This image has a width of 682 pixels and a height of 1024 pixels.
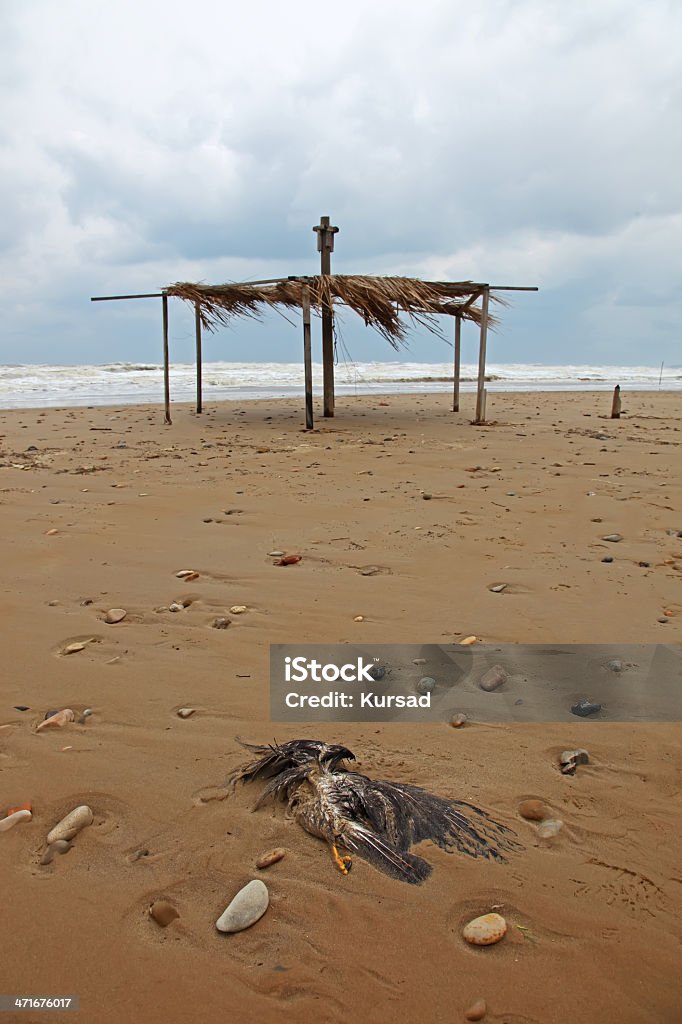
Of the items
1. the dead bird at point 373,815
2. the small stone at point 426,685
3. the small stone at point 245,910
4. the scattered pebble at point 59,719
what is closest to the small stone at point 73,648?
the scattered pebble at point 59,719

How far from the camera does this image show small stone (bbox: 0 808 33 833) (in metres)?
1.92

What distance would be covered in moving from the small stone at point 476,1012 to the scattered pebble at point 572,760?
869 mm

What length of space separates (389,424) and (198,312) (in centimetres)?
423

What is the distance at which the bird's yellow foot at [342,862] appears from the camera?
1.75m

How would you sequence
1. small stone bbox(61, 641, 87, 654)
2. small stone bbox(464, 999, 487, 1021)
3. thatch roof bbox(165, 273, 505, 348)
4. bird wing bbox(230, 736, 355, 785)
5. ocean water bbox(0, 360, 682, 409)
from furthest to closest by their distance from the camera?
ocean water bbox(0, 360, 682, 409) < thatch roof bbox(165, 273, 505, 348) < small stone bbox(61, 641, 87, 654) < bird wing bbox(230, 736, 355, 785) < small stone bbox(464, 999, 487, 1021)

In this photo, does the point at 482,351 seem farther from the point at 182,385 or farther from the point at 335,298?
the point at 182,385

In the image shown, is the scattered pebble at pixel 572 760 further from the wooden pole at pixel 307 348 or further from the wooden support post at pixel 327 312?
the wooden support post at pixel 327 312

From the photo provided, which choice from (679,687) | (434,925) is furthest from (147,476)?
(434,925)

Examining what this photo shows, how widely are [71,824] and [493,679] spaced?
1569mm

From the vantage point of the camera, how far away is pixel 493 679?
107 inches

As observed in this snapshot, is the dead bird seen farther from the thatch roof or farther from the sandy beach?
the thatch roof

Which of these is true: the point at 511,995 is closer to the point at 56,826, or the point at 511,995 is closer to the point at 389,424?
the point at 56,826

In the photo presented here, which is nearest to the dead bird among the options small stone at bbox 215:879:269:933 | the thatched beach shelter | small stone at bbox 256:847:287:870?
small stone at bbox 256:847:287:870

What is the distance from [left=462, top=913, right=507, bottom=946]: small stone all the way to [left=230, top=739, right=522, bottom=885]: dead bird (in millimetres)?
181
